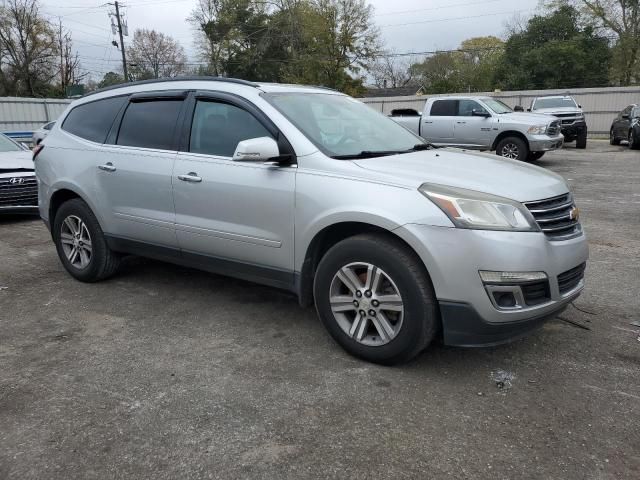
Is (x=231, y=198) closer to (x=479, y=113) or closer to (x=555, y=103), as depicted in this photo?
(x=479, y=113)

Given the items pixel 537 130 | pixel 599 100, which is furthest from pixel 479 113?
pixel 599 100

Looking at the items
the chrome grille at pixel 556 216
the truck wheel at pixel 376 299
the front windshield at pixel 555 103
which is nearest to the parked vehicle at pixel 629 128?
the front windshield at pixel 555 103

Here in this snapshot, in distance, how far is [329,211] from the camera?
3.34m

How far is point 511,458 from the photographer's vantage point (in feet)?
8.15

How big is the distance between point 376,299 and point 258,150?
1194mm

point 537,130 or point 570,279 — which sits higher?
point 537,130

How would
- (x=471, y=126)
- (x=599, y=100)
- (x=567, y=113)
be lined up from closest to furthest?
1. (x=471, y=126)
2. (x=567, y=113)
3. (x=599, y=100)

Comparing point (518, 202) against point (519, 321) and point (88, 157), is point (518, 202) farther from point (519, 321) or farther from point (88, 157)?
point (88, 157)

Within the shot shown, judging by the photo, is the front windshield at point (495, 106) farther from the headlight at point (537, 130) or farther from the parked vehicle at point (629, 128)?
the parked vehicle at point (629, 128)

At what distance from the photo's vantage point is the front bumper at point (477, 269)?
2.91 meters

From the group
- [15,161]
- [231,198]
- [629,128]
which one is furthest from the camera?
[629,128]

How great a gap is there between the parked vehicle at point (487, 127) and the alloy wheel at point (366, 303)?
427 inches

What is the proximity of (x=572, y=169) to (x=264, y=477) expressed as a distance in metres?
13.5

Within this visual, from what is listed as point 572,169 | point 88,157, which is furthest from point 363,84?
point 88,157
